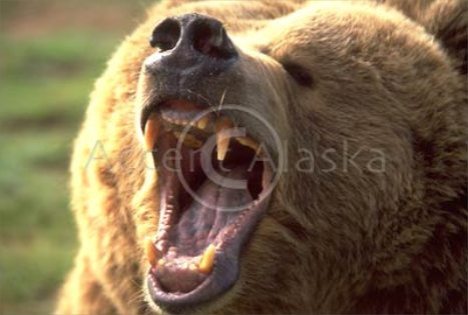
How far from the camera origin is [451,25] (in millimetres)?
5020

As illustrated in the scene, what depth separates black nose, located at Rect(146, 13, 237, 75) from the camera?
431 cm

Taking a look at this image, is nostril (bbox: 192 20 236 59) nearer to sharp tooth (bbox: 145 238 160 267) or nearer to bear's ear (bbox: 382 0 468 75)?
sharp tooth (bbox: 145 238 160 267)

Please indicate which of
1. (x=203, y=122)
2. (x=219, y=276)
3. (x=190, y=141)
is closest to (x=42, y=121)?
(x=190, y=141)

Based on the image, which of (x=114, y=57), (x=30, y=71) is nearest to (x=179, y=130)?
(x=114, y=57)

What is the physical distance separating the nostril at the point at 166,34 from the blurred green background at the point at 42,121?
1095mm

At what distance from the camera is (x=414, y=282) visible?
4719 mm

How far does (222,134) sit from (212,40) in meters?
0.39

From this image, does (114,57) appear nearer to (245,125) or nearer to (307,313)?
(245,125)

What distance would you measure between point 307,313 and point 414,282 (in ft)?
1.38

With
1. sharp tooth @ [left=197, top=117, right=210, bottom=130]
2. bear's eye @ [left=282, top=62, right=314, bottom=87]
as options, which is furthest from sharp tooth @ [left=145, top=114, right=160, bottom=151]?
bear's eye @ [left=282, top=62, right=314, bottom=87]

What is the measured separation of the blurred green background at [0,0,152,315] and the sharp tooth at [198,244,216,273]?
1.43 meters

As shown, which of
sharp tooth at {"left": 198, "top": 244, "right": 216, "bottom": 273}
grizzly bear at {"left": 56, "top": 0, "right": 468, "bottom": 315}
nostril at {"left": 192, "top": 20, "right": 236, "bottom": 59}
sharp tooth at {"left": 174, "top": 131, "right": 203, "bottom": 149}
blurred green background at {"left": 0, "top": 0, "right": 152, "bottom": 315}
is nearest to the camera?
nostril at {"left": 192, "top": 20, "right": 236, "bottom": 59}

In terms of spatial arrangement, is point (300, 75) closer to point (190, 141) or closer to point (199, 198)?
point (190, 141)

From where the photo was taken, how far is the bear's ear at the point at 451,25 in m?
4.97
